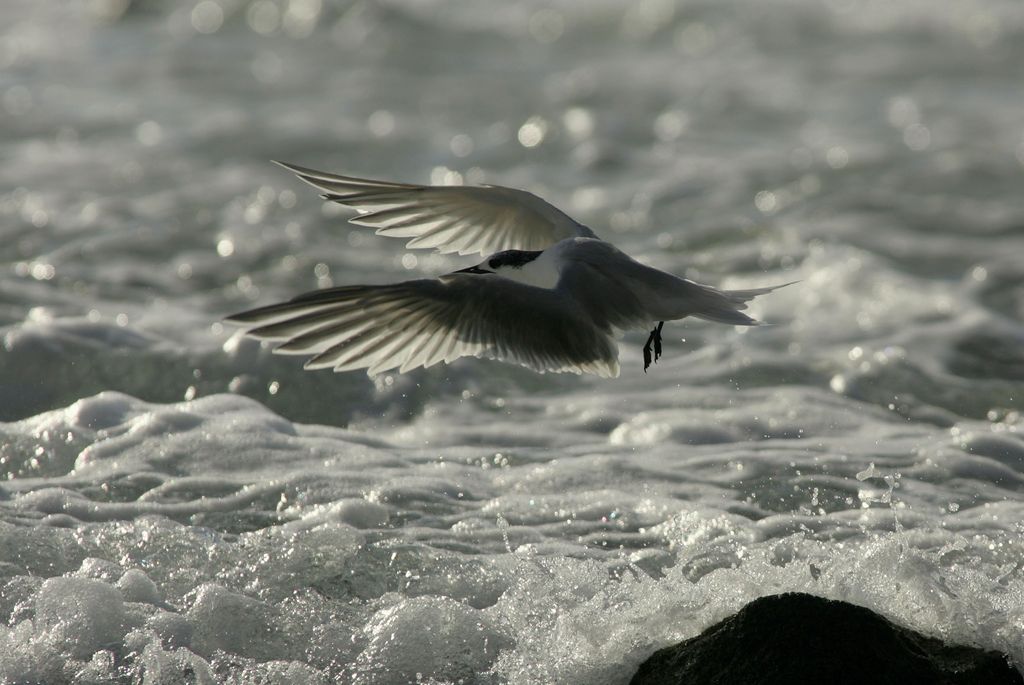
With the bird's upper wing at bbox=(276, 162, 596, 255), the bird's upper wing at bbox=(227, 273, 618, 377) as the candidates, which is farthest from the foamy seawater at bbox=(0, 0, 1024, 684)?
the bird's upper wing at bbox=(276, 162, 596, 255)

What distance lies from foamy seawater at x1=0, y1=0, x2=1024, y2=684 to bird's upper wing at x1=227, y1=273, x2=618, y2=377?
72cm

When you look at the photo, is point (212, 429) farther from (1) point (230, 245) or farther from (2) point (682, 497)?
(1) point (230, 245)

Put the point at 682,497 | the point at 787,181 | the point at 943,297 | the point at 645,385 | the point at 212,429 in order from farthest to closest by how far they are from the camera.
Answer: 1. the point at 787,181
2. the point at 943,297
3. the point at 645,385
4. the point at 212,429
5. the point at 682,497

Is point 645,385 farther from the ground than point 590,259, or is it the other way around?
point 590,259

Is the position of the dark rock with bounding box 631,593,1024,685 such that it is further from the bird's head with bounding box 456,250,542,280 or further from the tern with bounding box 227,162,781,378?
the bird's head with bounding box 456,250,542,280

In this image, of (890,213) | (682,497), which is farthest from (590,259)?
(890,213)

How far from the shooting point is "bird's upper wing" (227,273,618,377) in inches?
165

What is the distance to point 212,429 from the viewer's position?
557cm

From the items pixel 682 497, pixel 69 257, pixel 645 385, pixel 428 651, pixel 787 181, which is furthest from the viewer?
pixel 787 181

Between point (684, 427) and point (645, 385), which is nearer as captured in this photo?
point (684, 427)

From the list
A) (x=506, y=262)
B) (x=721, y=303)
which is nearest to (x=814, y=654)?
(x=721, y=303)

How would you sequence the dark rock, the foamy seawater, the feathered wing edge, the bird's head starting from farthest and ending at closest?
the bird's head < the feathered wing edge < the foamy seawater < the dark rock

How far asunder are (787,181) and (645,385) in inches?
155

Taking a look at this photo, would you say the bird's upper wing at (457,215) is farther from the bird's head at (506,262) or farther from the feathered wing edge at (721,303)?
the feathered wing edge at (721,303)
